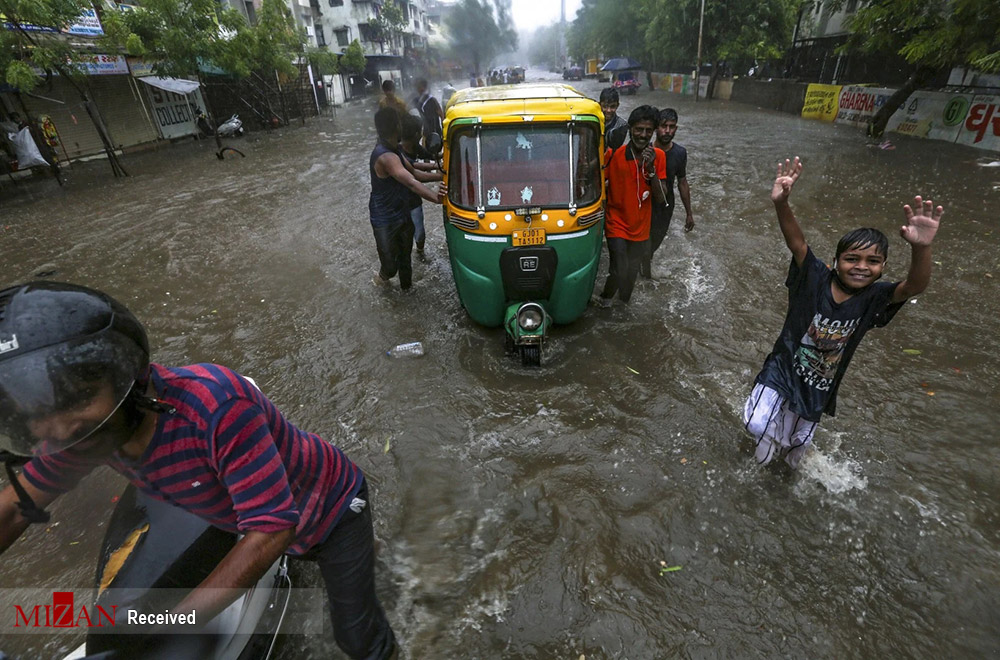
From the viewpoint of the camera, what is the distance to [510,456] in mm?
3623

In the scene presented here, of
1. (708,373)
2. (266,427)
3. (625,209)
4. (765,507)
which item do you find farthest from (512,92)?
(266,427)

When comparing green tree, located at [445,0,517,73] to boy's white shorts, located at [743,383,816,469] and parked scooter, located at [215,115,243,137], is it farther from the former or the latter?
boy's white shorts, located at [743,383,816,469]

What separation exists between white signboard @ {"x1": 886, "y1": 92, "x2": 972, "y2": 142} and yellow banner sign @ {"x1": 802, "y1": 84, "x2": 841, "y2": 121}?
3.55 metres

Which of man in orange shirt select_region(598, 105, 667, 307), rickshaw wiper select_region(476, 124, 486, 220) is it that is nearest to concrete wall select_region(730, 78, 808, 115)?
man in orange shirt select_region(598, 105, 667, 307)

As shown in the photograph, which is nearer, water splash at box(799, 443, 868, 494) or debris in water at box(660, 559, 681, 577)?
debris in water at box(660, 559, 681, 577)

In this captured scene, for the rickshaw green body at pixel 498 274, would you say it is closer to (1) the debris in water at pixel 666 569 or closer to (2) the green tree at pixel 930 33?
(1) the debris in water at pixel 666 569

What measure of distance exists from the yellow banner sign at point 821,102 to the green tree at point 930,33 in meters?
4.74

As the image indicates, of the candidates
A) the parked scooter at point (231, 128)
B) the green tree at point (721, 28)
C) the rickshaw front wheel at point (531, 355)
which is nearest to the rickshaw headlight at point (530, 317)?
the rickshaw front wheel at point (531, 355)

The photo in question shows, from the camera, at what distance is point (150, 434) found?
1352 mm

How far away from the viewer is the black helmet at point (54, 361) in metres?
1.09

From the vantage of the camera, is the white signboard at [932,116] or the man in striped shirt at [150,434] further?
the white signboard at [932,116]

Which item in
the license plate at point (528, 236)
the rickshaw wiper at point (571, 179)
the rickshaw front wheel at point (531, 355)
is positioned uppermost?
the rickshaw wiper at point (571, 179)

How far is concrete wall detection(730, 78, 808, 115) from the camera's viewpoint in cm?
2006

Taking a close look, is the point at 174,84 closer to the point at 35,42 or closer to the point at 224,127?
the point at 224,127
